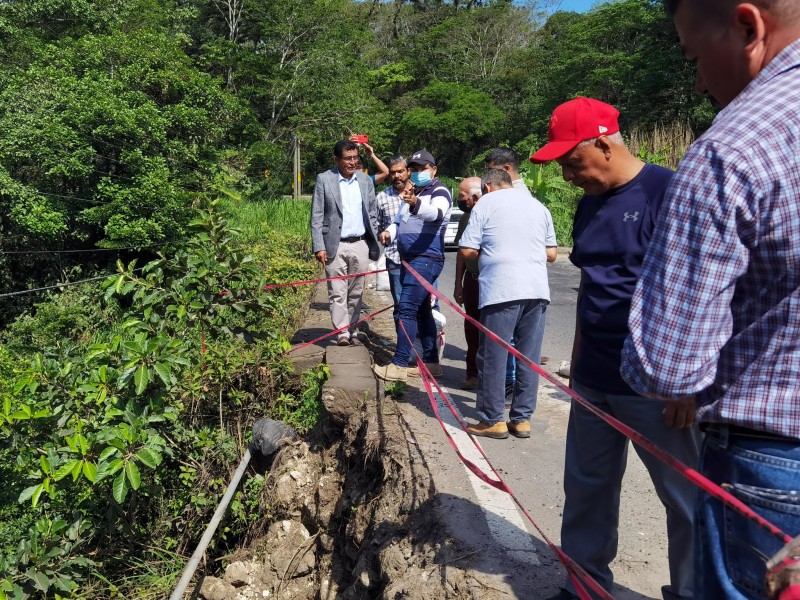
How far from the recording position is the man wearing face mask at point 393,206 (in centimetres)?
718

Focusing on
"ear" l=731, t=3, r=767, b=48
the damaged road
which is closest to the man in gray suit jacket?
the damaged road

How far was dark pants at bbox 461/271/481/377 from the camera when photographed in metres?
6.52

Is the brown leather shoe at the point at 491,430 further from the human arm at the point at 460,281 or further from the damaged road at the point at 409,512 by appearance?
the human arm at the point at 460,281

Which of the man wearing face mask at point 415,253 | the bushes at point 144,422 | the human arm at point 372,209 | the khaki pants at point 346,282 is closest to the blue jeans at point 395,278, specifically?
the khaki pants at point 346,282

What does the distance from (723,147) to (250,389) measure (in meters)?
5.33

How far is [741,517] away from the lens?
1.60 m

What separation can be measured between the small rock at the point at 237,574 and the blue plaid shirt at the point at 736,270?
411 cm

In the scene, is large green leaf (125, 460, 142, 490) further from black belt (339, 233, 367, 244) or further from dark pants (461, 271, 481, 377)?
black belt (339, 233, 367, 244)

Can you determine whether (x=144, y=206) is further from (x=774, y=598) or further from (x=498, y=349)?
(x=774, y=598)

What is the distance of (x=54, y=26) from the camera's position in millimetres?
22578

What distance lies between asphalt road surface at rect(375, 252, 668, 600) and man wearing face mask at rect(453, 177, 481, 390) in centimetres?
31

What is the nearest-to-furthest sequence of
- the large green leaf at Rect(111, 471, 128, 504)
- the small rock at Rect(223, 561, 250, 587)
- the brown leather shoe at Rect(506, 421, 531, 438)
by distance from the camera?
1. the large green leaf at Rect(111, 471, 128, 504)
2. the small rock at Rect(223, 561, 250, 587)
3. the brown leather shoe at Rect(506, 421, 531, 438)

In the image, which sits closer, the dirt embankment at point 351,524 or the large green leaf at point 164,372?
the dirt embankment at point 351,524

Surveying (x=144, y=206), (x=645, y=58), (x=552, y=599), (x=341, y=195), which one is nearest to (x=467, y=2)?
(x=645, y=58)
